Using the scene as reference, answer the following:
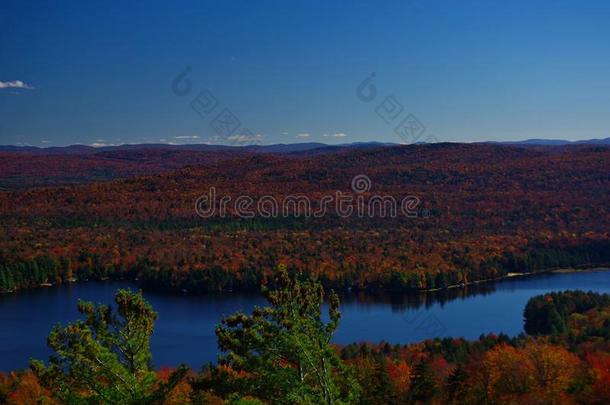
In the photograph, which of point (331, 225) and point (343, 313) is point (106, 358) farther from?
point (331, 225)

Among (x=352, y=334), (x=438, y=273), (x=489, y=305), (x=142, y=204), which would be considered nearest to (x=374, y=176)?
(x=142, y=204)

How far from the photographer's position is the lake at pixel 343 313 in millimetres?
36094

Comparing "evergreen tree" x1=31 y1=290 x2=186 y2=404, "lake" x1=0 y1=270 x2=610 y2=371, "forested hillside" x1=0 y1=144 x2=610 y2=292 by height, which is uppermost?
"evergreen tree" x1=31 y1=290 x2=186 y2=404

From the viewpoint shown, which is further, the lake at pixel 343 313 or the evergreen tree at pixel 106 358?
the lake at pixel 343 313

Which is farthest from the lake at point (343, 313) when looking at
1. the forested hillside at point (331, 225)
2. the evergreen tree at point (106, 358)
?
the evergreen tree at point (106, 358)

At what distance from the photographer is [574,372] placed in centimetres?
2027

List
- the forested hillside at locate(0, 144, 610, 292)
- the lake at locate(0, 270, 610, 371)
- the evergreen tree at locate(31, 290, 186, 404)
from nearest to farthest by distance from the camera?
1. the evergreen tree at locate(31, 290, 186, 404)
2. the lake at locate(0, 270, 610, 371)
3. the forested hillside at locate(0, 144, 610, 292)

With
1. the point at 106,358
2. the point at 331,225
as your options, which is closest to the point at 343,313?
the point at 331,225

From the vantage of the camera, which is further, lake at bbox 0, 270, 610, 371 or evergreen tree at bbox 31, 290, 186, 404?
lake at bbox 0, 270, 610, 371

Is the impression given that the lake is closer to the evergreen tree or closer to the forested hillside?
the forested hillside

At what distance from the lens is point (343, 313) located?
4359 cm

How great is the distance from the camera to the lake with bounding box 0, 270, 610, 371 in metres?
36.1

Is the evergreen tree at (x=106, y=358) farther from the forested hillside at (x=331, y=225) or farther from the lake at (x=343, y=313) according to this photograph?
the forested hillside at (x=331, y=225)

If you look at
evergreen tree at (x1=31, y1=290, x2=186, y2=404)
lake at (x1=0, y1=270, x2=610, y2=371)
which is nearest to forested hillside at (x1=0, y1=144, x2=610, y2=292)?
lake at (x1=0, y1=270, x2=610, y2=371)
